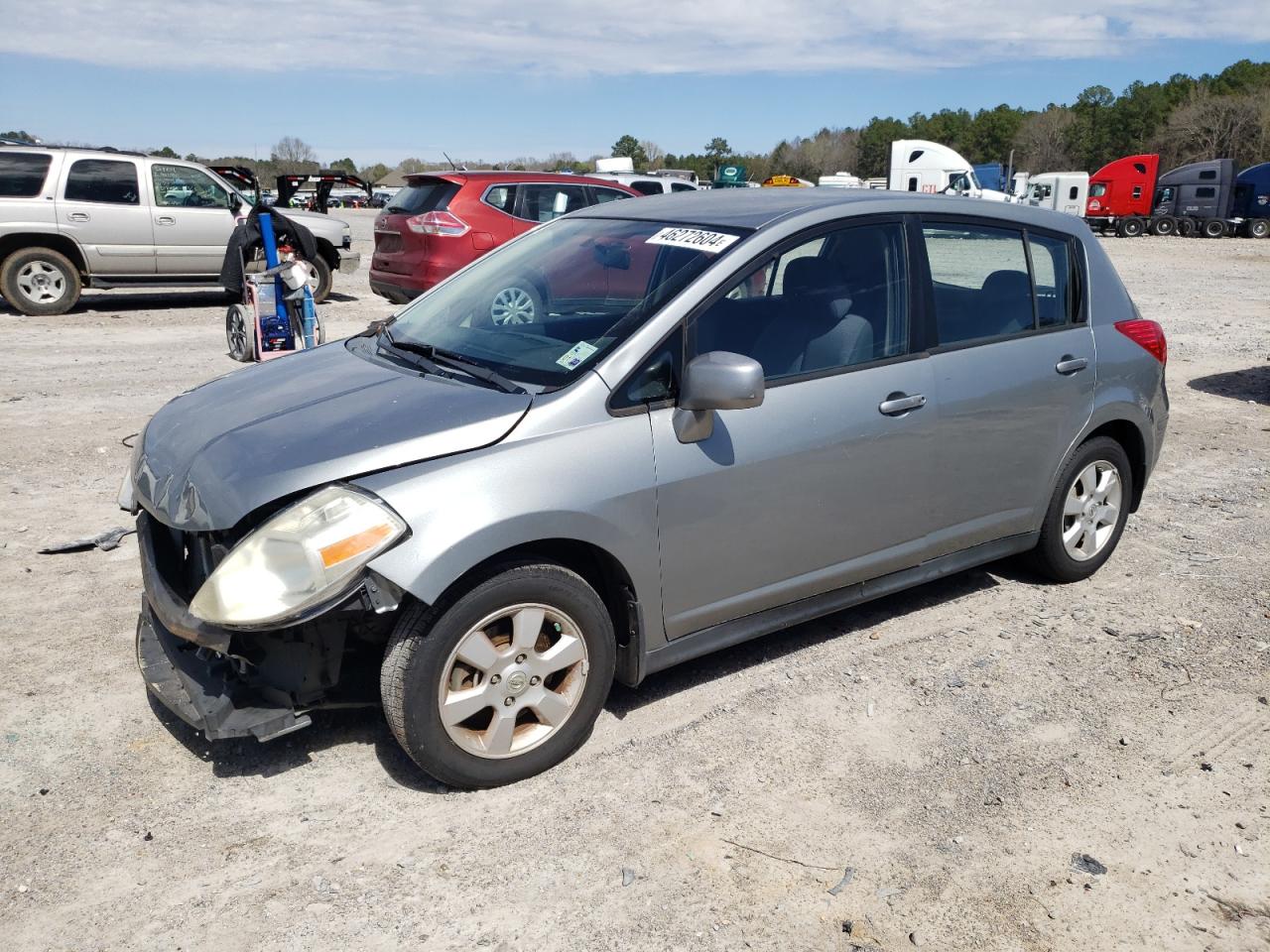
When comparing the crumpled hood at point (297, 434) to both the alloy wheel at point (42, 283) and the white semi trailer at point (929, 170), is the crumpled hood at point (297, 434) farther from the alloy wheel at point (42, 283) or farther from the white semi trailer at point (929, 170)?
the white semi trailer at point (929, 170)

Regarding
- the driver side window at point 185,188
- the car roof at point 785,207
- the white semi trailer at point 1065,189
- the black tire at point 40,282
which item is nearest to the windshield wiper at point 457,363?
the car roof at point 785,207

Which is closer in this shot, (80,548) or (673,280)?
(673,280)

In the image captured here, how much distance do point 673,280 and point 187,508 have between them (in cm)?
177

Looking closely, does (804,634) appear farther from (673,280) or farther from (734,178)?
(734,178)

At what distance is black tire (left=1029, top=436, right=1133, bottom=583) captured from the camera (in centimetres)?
491

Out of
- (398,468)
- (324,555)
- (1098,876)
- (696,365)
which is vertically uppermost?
(696,365)

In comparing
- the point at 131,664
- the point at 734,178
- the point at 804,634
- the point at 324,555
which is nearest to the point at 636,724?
the point at 804,634

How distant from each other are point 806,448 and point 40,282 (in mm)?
12621

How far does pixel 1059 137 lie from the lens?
9431cm

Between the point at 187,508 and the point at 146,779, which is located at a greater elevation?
the point at 187,508

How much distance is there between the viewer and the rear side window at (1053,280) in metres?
4.80

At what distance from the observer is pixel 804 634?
463 centimetres

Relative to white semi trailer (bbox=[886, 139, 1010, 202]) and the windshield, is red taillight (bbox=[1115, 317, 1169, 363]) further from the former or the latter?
white semi trailer (bbox=[886, 139, 1010, 202])

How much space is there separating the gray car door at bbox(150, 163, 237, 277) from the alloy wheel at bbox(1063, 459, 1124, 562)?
39.8 feet
